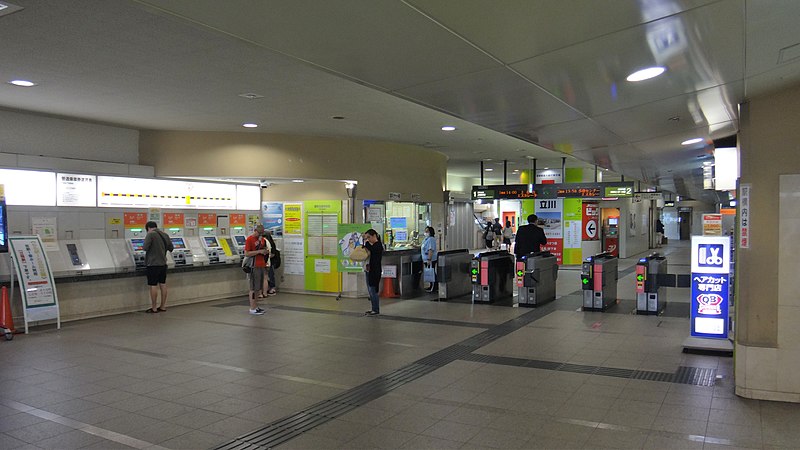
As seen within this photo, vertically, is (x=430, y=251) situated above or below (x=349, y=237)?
below

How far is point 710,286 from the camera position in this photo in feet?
22.3

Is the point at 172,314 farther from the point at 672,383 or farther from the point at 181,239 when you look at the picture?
the point at 672,383

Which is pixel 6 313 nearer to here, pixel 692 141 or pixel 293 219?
pixel 293 219

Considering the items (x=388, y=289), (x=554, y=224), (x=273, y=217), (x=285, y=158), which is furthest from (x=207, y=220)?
(x=554, y=224)

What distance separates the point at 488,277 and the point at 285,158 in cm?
504

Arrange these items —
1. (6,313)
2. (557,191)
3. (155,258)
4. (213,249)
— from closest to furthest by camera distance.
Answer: (6,313)
(155,258)
(213,249)
(557,191)

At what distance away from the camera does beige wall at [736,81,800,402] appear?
492 cm

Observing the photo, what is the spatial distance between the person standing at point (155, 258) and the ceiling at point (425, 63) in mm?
2122

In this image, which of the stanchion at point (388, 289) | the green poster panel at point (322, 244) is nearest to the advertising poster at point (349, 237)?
the green poster panel at point (322, 244)

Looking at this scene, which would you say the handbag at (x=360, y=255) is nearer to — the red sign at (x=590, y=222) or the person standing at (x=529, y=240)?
the person standing at (x=529, y=240)

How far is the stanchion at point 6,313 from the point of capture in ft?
25.7

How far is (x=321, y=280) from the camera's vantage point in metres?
12.4

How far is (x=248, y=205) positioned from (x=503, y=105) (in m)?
9.22

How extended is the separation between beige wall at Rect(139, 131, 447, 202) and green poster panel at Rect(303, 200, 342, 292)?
0.80 meters
